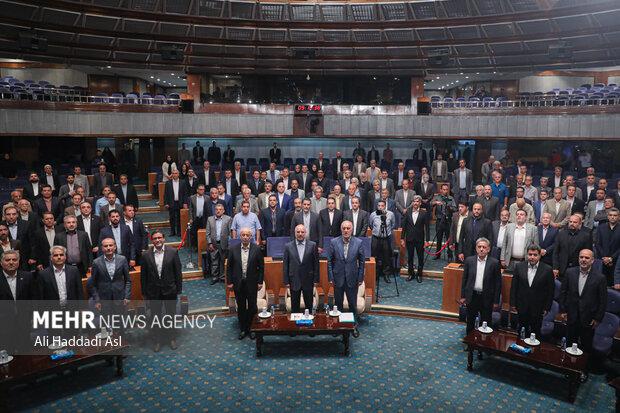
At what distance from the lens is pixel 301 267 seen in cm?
604

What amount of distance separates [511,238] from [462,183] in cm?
361

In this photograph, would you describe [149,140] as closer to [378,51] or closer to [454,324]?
[378,51]

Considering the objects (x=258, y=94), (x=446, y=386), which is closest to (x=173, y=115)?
(x=258, y=94)

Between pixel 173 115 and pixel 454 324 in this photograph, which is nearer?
pixel 454 324

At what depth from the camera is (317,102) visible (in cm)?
1579

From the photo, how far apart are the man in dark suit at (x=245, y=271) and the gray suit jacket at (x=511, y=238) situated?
3.19m

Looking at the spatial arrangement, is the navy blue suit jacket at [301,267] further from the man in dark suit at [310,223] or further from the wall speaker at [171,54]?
the wall speaker at [171,54]

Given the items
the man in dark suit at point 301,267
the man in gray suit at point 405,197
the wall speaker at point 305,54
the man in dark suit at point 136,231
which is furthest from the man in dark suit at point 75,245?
the wall speaker at point 305,54

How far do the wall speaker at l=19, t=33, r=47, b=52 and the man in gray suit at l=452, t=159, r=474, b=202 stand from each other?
11156mm

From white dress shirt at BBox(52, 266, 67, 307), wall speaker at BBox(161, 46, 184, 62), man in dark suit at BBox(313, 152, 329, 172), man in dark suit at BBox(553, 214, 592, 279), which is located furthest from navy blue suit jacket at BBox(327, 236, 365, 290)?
wall speaker at BBox(161, 46, 184, 62)

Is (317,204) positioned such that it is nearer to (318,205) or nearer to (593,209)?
(318,205)

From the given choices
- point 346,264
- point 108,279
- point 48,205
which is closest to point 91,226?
point 48,205

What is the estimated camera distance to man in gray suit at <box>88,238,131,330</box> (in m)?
5.38

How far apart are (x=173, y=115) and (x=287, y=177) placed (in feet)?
20.7
